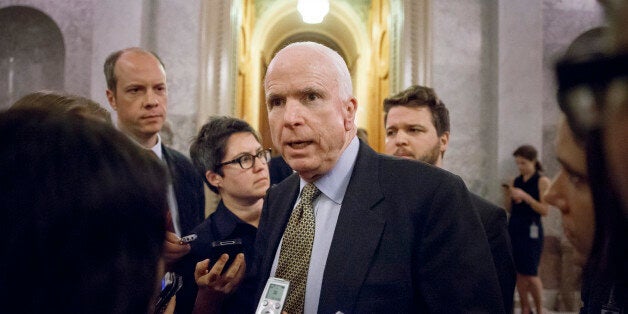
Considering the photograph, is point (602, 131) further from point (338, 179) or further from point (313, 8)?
point (313, 8)

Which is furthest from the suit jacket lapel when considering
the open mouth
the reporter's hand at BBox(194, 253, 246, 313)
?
the reporter's hand at BBox(194, 253, 246, 313)

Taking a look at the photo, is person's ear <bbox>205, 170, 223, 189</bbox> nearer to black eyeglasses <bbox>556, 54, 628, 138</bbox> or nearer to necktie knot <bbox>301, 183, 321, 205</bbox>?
necktie knot <bbox>301, 183, 321, 205</bbox>

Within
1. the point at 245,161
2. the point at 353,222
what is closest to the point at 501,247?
the point at 353,222

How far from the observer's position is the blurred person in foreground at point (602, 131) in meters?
0.76

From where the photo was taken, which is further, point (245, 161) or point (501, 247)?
point (245, 161)

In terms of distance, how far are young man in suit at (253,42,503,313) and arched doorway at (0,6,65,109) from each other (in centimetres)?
675

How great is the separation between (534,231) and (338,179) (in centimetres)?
432

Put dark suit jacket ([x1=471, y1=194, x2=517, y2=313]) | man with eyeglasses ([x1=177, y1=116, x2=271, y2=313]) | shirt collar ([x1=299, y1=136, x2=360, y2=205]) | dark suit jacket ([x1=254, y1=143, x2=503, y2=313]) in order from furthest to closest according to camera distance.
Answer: man with eyeglasses ([x1=177, y1=116, x2=271, y2=313]), dark suit jacket ([x1=471, y1=194, x2=517, y2=313]), shirt collar ([x1=299, y1=136, x2=360, y2=205]), dark suit jacket ([x1=254, y1=143, x2=503, y2=313])

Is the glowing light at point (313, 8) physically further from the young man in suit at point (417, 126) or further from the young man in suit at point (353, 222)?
the young man in suit at point (353, 222)

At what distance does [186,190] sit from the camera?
3.09 meters

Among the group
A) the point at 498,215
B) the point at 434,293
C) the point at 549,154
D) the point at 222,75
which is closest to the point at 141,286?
the point at 434,293

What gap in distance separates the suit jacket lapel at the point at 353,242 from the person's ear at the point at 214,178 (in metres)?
1.21

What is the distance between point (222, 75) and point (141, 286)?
6123 mm

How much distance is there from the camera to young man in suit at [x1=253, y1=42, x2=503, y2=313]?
5.20 ft
